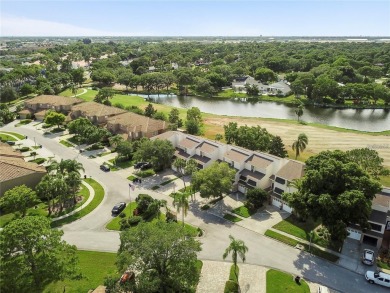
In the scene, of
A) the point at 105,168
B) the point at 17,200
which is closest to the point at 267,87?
the point at 105,168

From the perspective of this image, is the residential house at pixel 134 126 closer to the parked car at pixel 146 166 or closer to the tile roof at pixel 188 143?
the parked car at pixel 146 166

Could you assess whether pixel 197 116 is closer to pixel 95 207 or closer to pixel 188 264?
pixel 95 207

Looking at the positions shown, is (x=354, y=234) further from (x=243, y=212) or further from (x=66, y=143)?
(x=66, y=143)

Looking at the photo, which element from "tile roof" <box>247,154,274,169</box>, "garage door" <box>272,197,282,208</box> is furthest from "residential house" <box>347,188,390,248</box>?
"tile roof" <box>247,154,274,169</box>

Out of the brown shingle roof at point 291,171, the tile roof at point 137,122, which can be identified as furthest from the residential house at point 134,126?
the brown shingle roof at point 291,171

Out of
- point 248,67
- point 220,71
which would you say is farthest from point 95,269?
point 248,67
